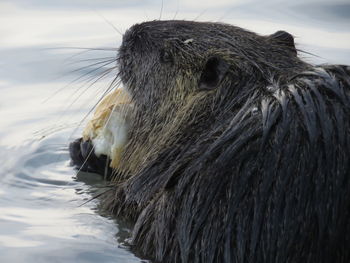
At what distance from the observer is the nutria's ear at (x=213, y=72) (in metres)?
4.80

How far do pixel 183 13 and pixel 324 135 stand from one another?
12.8 ft

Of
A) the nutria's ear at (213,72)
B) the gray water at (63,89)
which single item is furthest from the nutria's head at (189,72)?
the gray water at (63,89)

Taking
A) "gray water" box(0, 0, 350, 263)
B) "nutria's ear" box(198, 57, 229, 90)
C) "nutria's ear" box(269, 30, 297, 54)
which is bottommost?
"gray water" box(0, 0, 350, 263)

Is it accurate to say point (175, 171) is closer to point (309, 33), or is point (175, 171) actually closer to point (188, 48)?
point (188, 48)

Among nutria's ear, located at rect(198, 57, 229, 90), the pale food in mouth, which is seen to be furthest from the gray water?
nutria's ear, located at rect(198, 57, 229, 90)

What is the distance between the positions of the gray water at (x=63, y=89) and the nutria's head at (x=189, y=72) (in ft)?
1.17

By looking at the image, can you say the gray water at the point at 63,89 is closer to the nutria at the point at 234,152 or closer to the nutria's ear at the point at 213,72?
the nutria at the point at 234,152

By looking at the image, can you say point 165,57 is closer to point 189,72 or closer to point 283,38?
point 189,72

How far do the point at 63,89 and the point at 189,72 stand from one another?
6.59 feet

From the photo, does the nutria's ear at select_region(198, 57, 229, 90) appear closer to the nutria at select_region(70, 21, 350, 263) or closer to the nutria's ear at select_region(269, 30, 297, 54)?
the nutria at select_region(70, 21, 350, 263)

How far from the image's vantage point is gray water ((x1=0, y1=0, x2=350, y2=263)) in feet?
16.1

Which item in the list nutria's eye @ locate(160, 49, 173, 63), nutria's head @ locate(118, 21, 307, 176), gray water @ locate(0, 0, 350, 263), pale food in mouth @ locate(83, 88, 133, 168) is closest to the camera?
nutria's head @ locate(118, 21, 307, 176)

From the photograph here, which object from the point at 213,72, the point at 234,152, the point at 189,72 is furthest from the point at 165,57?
the point at 234,152

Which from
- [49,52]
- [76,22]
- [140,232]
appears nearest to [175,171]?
[140,232]
